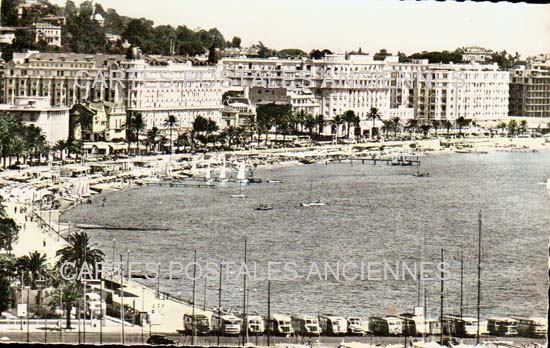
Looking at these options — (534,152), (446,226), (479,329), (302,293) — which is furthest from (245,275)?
(534,152)

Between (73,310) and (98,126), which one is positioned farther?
(98,126)

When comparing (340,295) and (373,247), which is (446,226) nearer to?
(373,247)

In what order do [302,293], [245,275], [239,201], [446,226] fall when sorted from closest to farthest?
[302,293] < [245,275] < [446,226] < [239,201]

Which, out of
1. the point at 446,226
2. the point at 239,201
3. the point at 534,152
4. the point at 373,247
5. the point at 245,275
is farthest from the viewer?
the point at 534,152

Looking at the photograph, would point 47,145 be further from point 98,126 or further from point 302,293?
point 302,293

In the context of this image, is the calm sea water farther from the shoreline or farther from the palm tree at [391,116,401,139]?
the palm tree at [391,116,401,139]

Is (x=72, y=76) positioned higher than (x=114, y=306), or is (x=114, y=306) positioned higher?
(x=72, y=76)

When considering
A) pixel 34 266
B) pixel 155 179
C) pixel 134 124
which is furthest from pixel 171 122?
pixel 34 266
